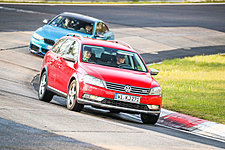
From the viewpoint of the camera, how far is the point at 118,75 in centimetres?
1139

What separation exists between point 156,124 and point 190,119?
830mm

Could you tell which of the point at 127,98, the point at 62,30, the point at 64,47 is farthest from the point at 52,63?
the point at 62,30

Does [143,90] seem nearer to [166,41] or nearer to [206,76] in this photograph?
[206,76]

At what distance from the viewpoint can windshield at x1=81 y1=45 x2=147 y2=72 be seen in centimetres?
Result: 1217

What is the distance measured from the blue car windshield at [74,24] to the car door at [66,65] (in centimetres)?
866

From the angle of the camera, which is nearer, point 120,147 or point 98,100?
point 120,147

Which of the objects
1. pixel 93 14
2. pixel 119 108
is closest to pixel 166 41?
pixel 93 14

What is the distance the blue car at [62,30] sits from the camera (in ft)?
67.4

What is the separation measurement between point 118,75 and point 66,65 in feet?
4.52

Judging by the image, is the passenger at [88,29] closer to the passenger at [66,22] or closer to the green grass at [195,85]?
the passenger at [66,22]

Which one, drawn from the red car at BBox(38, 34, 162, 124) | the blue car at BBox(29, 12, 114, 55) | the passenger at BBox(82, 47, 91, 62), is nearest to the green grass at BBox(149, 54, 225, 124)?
the red car at BBox(38, 34, 162, 124)

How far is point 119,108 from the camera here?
11062mm

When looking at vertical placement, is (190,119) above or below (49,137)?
below

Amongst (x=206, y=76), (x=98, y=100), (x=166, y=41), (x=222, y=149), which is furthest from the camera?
(x=166, y=41)
